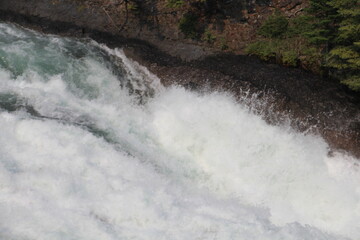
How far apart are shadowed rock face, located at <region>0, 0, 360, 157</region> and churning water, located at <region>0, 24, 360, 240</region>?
1.92ft

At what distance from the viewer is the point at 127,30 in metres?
16.2

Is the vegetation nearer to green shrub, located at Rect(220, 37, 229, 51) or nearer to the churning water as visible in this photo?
green shrub, located at Rect(220, 37, 229, 51)

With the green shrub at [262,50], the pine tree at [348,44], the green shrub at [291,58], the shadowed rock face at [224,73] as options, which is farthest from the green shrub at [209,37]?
the pine tree at [348,44]

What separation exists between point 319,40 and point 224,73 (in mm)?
3790

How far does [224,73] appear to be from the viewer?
14.3 metres

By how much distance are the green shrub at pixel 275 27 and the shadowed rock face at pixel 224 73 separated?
1057 millimetres

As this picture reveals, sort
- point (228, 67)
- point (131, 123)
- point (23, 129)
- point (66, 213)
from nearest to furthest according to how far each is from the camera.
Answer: point (66, 213)
point (23, 129)
point (131, 123)
point (228, 67)

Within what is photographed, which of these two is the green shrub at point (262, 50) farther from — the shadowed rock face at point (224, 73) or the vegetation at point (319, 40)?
the shadowed rock face at point (224, 73)

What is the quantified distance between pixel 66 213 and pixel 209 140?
217 inches

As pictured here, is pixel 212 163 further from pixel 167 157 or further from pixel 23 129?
pixel 23 129

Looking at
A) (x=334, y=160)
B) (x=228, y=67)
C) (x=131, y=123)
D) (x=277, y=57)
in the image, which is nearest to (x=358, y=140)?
(x=334, y=160)

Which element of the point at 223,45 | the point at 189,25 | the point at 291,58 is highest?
the point at 291,58

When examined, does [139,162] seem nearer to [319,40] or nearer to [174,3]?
[174,3]

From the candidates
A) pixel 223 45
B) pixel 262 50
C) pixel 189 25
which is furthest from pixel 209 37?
pixel 262 50
